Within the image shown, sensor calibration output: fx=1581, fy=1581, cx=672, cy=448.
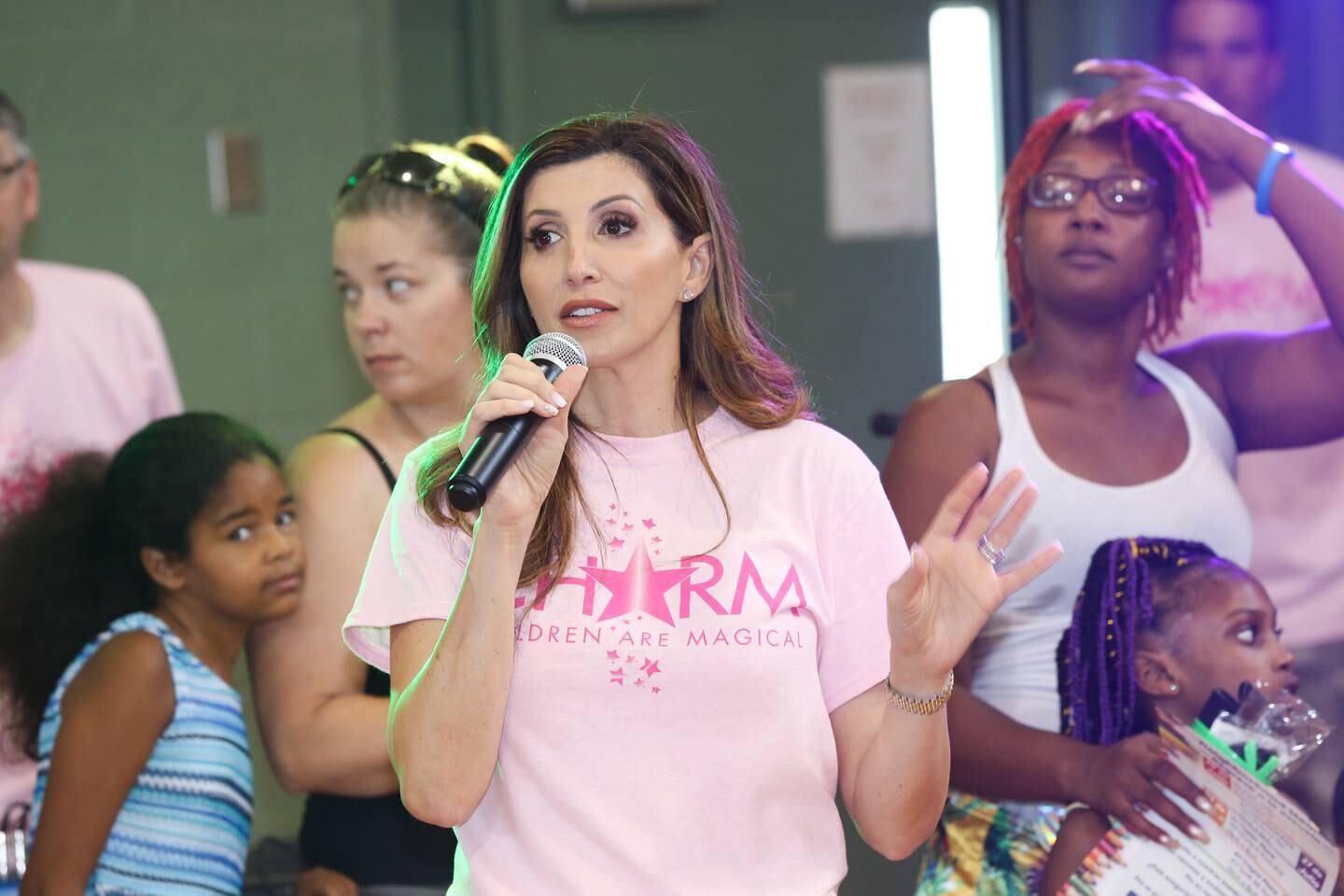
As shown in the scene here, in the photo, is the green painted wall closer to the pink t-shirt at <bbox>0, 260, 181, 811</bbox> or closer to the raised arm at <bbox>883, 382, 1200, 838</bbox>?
the pink t-shirt at <bbox>0, 260, 181, 811</bbox>

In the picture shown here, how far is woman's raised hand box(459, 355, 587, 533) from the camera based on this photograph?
1.51 meters

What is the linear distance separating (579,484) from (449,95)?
236cm

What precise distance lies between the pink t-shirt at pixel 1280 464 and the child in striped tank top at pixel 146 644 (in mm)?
1459

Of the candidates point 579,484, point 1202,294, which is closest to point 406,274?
point 579,484

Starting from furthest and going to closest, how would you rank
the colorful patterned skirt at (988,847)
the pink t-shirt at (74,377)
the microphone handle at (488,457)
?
the pink t-shirt at (74,377) → the colorful patterned skirt at (988,847) → the microphone handle at (488,457)

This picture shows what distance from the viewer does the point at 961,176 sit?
4074 mm

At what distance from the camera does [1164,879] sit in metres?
2.04

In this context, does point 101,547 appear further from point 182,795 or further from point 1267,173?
point 1267,173

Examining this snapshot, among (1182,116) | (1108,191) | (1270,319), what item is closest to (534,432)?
(1108,191)

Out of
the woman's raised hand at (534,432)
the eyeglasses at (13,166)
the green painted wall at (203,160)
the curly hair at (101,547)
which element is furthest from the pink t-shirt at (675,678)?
the green painted wall at (203,160)

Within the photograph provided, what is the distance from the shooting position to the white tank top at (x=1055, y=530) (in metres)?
2.24

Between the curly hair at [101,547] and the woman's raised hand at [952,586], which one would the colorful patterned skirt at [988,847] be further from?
the curly hair at [101,547]

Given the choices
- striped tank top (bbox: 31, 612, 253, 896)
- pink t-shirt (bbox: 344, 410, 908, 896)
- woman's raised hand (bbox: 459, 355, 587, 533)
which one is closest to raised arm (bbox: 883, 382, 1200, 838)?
pink t-shirt (bbox: 344, 410, 908, 896)

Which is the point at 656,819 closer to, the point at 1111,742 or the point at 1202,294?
the point at 1111,742
